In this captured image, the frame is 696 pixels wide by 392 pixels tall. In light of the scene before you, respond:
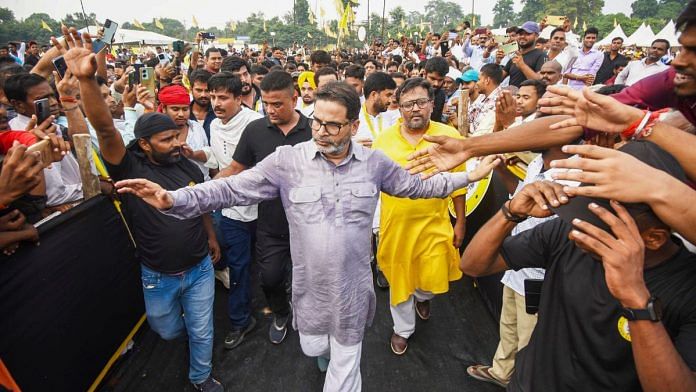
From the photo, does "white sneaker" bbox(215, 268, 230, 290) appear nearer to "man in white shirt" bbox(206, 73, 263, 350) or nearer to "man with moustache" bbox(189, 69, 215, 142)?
"man in white shirt" bbox(206, 73, 263, 350)

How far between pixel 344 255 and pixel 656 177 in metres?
1.57

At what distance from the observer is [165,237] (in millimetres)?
2682

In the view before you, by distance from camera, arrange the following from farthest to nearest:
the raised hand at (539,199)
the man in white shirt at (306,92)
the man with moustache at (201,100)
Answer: the man in white shirt at (306,92)
the man with moustache at (201,100)
the raised hand at (539,199)

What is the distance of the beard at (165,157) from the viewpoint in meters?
2.67

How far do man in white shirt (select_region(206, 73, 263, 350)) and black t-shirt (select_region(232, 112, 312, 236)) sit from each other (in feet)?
1.07

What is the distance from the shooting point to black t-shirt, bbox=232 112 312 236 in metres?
3.19

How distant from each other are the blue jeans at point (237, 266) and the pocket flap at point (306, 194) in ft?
4.64

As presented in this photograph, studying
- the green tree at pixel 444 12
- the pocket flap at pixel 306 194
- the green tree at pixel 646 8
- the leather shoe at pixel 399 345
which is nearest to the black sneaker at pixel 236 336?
the leather shoe at pixel 399 345

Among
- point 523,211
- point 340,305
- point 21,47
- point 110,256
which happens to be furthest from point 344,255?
point 21,47

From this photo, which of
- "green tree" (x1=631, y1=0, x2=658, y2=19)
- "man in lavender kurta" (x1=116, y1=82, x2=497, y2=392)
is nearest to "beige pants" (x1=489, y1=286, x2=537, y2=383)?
"man in lavender kurta" (x1=116, y1=82, x2=497, y2=392)

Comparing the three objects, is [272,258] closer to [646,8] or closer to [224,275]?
[224,275]

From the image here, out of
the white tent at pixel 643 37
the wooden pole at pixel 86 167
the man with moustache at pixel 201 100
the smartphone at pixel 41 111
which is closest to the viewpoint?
the smartphone at pixel 41 111

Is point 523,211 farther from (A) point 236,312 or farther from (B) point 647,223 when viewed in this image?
(A) point 236,312

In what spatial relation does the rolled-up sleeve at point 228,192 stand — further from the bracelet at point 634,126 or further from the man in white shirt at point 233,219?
the bracelet at point 634,126
